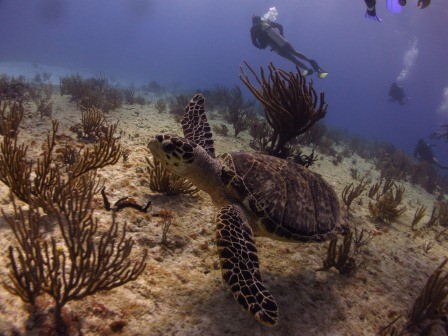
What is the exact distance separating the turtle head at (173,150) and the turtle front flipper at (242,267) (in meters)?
0.81

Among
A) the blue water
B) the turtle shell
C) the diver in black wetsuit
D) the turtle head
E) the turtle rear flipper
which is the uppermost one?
the blue water

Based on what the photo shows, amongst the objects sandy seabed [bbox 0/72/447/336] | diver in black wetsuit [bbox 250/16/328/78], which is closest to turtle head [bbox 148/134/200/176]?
sandy seabed [bbox 0/72/447/336]

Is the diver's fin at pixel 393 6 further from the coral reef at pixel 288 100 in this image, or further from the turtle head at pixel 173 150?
the turtle head at pixel 173 150

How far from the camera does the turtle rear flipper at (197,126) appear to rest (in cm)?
455

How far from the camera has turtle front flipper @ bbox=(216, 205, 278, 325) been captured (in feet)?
7.64

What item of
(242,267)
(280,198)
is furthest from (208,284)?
(280,198)

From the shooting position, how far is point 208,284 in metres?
3.16

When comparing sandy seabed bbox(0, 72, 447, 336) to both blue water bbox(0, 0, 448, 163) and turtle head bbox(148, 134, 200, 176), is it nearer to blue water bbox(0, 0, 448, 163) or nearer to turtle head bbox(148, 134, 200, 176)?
turtle head bbox(148, 134, 200, 176)

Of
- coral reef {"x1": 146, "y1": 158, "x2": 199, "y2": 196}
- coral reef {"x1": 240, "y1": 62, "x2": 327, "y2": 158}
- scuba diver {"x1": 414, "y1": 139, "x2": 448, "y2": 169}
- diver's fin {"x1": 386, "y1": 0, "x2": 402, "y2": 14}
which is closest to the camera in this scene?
coral reef {"x1": 146, "y1": 158, "x2": 199, "y2": 196}

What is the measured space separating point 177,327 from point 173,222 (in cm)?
167

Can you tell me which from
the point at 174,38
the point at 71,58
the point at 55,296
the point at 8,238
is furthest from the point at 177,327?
the point at 174,38

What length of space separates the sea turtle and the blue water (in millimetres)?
6212

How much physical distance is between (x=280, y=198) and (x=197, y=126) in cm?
211

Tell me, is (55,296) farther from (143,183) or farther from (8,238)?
(143,183)
